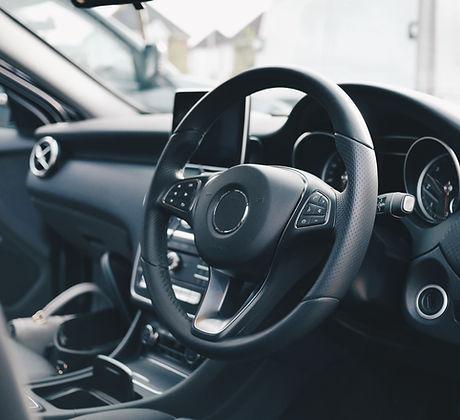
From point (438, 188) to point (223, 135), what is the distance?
0.50m

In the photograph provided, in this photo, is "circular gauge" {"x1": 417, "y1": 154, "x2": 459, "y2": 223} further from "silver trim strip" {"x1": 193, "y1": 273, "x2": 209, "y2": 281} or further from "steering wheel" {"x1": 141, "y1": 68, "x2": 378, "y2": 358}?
"silver trim strip" {"x1": 193, "y1": 273, "x2": 209, "y2": 281}

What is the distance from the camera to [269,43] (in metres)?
3.50

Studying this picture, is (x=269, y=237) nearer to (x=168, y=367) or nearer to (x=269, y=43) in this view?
(x=168, y=367)

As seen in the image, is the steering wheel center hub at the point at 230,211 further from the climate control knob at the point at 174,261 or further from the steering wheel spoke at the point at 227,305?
the climate control knob at the point at 174,261

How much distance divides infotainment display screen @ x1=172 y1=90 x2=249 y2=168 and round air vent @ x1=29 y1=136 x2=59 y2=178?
0.87m

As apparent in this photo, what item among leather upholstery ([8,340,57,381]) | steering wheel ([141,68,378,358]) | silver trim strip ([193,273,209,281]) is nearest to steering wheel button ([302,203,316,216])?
steering wheel ([141,68,378,358])

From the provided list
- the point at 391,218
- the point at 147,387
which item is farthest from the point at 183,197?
the point at 147,387

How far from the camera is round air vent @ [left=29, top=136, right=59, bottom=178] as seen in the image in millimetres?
2232

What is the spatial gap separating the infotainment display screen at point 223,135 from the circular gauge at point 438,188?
1.32ft

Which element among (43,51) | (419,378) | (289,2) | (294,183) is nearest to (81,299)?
(43,51)

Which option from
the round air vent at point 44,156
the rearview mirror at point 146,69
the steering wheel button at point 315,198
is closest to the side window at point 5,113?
the round air vent at point 44,156

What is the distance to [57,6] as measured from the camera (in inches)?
85.6

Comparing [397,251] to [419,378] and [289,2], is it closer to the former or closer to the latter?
[419,378]

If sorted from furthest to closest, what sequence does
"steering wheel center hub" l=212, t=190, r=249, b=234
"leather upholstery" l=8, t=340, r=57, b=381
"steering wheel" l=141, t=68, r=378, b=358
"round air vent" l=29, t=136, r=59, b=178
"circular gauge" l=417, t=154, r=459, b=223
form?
"round air vent" l=29, t=136, r=59, b=178
"leather upholstery" l=8, t=340, r=57, b=381
"circular gauge" l=417, t=154, r=459, b=223
"steering wheel center hub" l=212, t=190, r=249, b=234
"steering wheel" l=141, t=68, r=378, b=358
